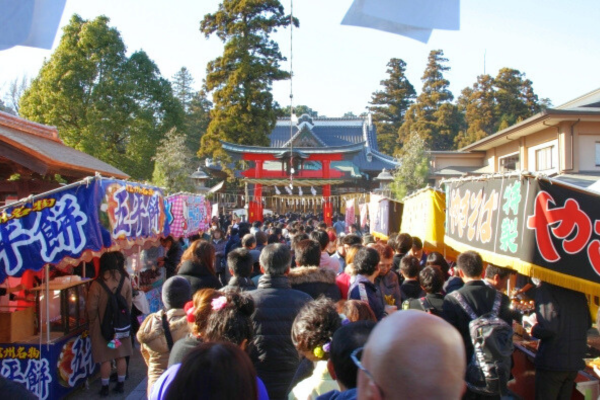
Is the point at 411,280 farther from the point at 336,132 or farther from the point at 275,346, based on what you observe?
the point at 336,132

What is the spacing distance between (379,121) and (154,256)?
40.8 metres

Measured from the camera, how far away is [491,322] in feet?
11.8

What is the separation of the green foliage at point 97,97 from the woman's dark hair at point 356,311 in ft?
73.8

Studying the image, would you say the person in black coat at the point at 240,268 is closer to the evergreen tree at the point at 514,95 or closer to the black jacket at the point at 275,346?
the black jacket at the point at 275,346

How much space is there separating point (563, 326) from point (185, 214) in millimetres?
9102

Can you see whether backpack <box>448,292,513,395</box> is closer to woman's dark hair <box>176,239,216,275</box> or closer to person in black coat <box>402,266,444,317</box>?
person in black coat <box>402,266,444,317</box>

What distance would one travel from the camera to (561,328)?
3.88m

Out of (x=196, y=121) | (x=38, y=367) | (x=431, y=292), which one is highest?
(x=196, y=121)

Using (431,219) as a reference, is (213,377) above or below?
below

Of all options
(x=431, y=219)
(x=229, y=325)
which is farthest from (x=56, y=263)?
(x=431, y=219)

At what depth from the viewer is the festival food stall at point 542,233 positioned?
3.59m

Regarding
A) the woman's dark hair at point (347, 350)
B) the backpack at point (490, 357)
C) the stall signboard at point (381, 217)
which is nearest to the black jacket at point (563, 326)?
the backpack at point (490, 357)

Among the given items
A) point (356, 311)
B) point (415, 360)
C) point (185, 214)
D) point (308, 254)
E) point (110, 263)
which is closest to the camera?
point (415, 360)

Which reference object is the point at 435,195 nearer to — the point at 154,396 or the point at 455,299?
the point at 455,299
